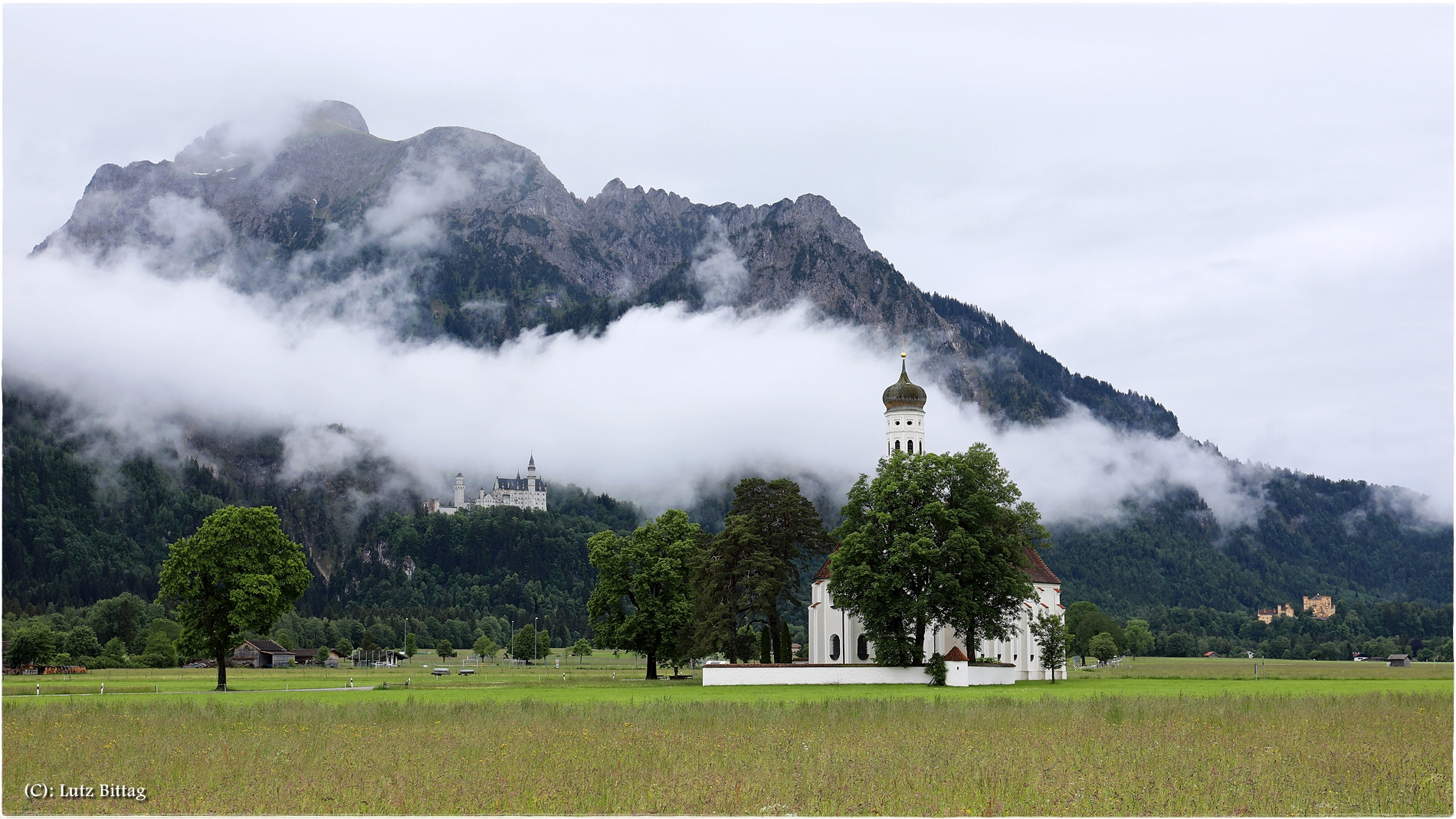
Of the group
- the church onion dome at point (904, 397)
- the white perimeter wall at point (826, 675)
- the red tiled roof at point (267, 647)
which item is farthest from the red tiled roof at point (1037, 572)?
the red tiled roof at point (267, 647)

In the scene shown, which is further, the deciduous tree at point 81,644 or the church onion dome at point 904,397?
the deciduous tree at point 81,644

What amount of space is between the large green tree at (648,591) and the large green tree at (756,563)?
10.4ft

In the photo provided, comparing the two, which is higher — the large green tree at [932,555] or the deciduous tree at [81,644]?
the large green tree at [932,555]

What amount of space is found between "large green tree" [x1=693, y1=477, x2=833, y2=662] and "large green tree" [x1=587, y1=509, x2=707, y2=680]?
3177 mm

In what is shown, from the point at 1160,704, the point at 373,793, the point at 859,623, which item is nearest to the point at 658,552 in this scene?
the point at 859,623

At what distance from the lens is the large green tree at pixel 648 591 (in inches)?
3162

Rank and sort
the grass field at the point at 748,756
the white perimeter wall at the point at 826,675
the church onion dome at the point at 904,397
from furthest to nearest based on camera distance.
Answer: the church onion dome at the point at 904,397
the white perimeter wall at the point at 826,675
the grass field at the point at 748,756

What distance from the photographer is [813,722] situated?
34.0m

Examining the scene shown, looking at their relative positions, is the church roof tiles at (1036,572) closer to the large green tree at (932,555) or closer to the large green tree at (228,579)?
the large green tree at (932,555)

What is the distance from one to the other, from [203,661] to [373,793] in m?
145

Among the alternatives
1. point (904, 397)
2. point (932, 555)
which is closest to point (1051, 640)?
point (932, 555)

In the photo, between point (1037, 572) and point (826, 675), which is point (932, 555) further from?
point (1037, 572)

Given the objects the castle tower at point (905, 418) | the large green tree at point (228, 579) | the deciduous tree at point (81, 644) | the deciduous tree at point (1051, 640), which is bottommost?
the deciduous tree at point (81, 644)

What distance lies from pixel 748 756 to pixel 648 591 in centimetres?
5683
